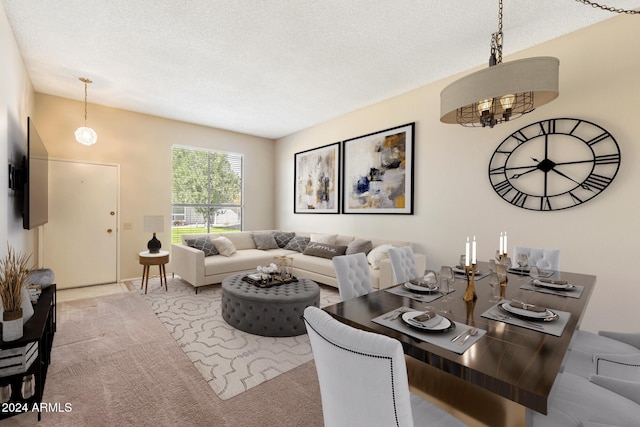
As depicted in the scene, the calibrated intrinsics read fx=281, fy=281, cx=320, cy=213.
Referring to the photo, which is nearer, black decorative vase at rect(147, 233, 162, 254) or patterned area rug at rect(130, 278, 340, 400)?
patterned area rug at rect(130, 278, 340, 400)

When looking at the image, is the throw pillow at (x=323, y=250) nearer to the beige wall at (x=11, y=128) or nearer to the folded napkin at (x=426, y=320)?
the folded napkin at (x=426, y=320)

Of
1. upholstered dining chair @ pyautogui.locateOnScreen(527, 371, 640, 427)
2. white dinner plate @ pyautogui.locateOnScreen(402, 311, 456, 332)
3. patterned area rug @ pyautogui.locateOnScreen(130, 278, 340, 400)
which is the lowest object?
patterned area rug @ pyautogui.locateOnScreen(130, 278, 340, 400)

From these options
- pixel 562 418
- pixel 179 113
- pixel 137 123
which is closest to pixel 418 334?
pixel 562 418

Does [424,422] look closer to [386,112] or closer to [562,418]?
[562,418]

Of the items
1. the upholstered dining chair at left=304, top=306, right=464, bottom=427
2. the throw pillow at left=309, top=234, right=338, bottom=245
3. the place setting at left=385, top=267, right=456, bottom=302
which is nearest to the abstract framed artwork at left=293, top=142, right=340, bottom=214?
A: the throw pillow at left=309, top=234, right=338, bottom=245

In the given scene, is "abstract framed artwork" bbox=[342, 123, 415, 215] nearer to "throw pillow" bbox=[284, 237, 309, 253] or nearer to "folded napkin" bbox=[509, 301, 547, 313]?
"throw pillow" bbox=[284, 237, 309, 253]

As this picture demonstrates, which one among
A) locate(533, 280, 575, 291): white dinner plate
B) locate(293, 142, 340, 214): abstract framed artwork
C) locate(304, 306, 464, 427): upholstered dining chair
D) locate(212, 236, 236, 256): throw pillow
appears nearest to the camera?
locate(304, 306, 464, 427): upholstered dining chair

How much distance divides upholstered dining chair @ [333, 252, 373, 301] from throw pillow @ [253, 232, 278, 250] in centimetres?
366

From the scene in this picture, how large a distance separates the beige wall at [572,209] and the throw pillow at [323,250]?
83 centimetres

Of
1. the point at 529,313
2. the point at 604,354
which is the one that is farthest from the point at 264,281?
the point at 604,354

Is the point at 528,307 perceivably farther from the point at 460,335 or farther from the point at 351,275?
the point at 351,275

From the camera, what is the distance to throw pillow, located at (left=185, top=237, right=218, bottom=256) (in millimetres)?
4758

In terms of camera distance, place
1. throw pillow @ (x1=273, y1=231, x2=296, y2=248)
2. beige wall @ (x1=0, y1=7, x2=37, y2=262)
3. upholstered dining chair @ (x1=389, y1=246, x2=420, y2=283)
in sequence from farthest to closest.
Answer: throw pillow @ (x1=273, y1=231, x2=296, y2=248)
upholstered dining chair @ (x1=389, y1=246, x2=420, y2=283)
beige wall @ (x1=0, y1=7, x2=37, y2=262)

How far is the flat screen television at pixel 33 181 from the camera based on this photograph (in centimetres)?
266
